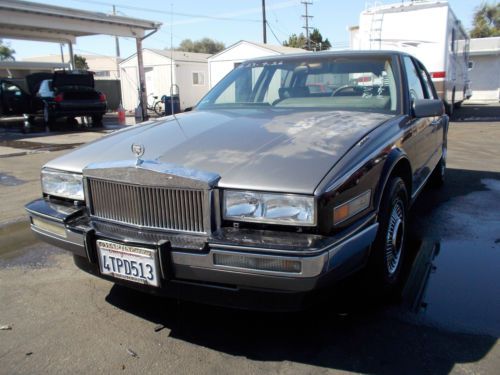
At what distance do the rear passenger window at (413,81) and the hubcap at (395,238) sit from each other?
3.96 ft

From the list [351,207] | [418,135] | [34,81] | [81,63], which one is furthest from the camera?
[81,63]

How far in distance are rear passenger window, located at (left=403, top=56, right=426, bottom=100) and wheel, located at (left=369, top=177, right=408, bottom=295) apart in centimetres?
119

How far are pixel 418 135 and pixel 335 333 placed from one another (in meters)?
1.96

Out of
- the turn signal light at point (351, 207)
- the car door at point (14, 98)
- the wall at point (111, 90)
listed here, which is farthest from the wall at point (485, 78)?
the turn signal light at point (351, 207)

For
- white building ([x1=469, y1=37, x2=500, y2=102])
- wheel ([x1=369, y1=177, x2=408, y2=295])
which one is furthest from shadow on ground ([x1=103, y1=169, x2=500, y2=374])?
white building ([x1=469, y1=37, x2=500, y2=102])

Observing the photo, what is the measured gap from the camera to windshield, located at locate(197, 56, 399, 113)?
12.0ft

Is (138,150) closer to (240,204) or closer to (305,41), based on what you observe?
(240,204)

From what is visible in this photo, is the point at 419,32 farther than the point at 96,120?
No

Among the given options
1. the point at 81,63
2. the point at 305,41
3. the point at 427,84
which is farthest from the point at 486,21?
the point at 427,84

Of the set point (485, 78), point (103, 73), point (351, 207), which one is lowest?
point (351, 207)

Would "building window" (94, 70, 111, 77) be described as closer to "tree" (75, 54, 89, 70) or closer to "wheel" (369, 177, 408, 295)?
"tree" (75, 54, 89, 70)

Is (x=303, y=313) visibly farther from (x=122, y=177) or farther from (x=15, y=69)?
(x=15, y=69)

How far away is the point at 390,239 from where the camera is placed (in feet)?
10.0

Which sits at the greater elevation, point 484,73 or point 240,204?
point 484,73
